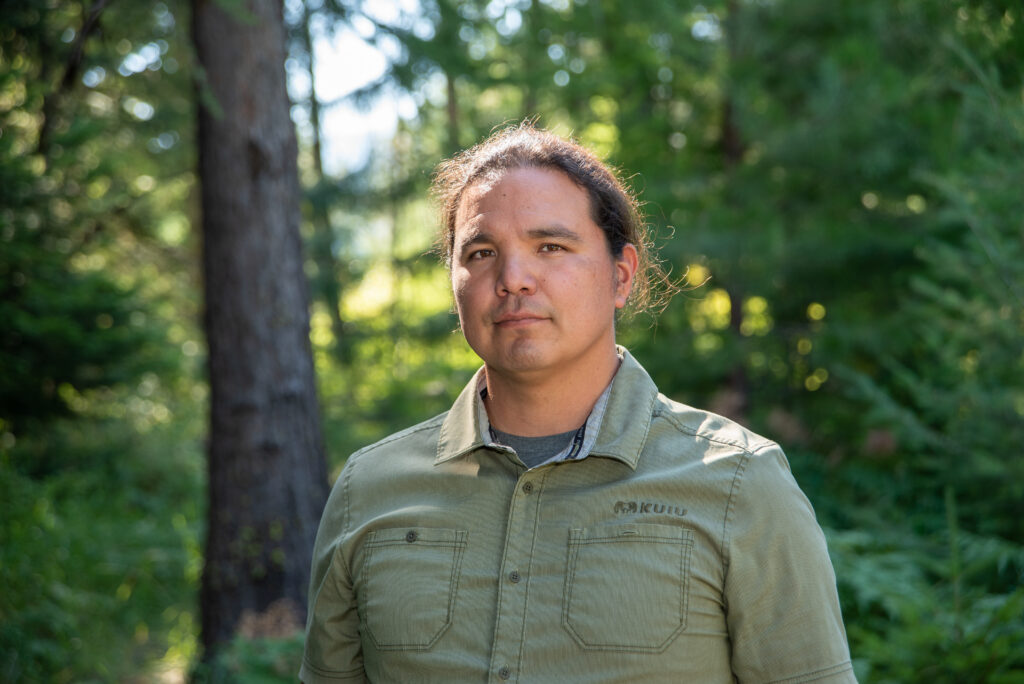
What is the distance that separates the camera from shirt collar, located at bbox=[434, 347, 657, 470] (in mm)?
2033

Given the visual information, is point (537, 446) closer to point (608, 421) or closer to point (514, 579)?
point (608, 421)

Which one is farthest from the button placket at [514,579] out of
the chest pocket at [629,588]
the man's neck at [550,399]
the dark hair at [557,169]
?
the dark hair at [557,169]

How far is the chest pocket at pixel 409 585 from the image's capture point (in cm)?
203

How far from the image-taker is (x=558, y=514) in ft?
6.60

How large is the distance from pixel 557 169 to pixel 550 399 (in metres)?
0.57

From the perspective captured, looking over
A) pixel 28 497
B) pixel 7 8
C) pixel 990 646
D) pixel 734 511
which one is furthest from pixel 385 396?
pixel 734 511

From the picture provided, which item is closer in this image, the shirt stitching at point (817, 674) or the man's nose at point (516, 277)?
the shirt stitching at point (817, 674)

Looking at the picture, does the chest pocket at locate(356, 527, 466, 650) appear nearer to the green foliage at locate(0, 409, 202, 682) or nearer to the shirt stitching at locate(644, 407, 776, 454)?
the shirt stitching at locate(644, 407, 776, 454)

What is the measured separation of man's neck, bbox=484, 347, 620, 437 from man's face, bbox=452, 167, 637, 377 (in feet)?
0.09

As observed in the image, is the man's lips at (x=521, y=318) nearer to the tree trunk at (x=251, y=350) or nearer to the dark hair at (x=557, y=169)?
the dark hair at (x=557, y=169)

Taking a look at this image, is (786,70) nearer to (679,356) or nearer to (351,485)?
(679,356)

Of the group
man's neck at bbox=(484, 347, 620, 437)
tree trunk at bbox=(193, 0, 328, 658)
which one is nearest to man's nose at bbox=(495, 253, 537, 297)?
Answer: man's neck at bbox=(484, 347, 620, 437)

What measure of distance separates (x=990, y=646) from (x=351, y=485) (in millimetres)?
2269

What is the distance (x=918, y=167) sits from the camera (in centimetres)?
768
